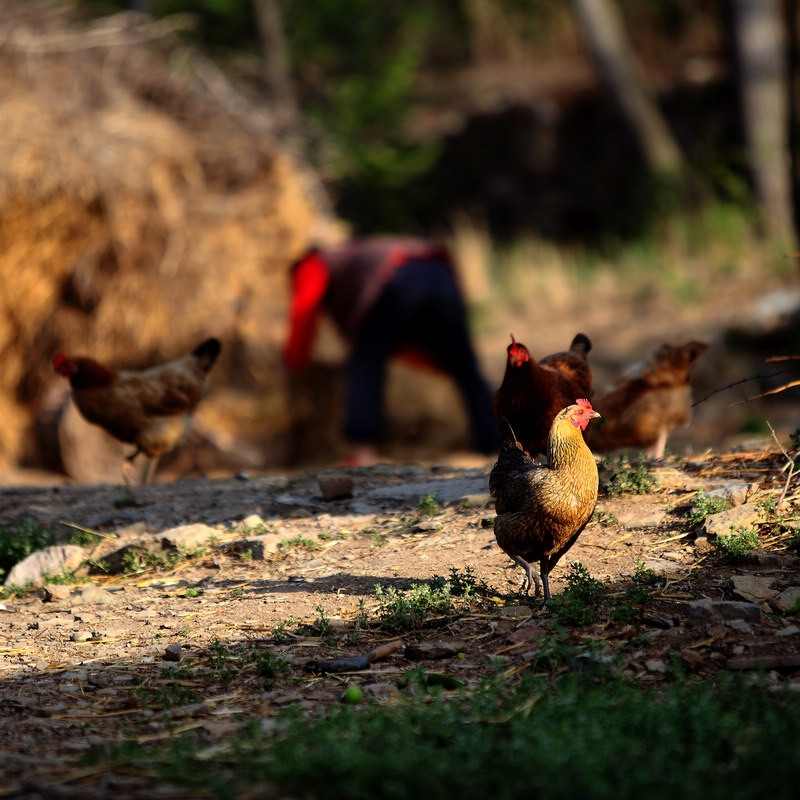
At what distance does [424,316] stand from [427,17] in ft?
40.9

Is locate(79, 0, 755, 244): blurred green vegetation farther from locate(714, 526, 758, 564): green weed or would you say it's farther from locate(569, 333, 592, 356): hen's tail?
locate(714, 526, 758, 564): green weed

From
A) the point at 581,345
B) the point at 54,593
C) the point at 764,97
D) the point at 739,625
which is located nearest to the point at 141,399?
the point at 54,593

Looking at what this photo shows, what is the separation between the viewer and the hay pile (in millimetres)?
8320

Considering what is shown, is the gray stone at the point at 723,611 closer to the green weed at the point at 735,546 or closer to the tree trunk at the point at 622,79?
the green weed at the point at 735,546

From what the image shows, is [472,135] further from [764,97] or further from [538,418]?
[538,418]

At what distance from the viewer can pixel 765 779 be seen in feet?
7.45

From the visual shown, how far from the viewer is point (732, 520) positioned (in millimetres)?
4207

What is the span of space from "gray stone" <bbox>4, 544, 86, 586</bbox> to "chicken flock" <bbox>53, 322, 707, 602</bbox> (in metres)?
1.67

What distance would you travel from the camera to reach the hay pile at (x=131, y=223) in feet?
27.3

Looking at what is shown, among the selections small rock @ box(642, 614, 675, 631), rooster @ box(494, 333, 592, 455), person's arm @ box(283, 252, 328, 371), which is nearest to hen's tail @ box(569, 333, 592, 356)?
rooster @ box(494, 333, 592, 455)

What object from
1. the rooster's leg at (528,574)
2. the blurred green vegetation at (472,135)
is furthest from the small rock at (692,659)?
the blurred green vegetation at (472,135)

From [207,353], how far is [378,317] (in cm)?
186

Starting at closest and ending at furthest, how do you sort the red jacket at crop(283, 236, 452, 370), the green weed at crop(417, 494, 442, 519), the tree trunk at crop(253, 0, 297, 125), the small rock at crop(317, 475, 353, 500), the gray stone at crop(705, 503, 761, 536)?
the gray stone at crop(705, 503, 761, 536) → the green weed at crop(417, 494, 442, 519) → the small rock at crop(317, 475, 353, 500) → the red jacket at crop(283, 236, 452, 370) → the tree trunk at crop(253, 0, 297, 125)

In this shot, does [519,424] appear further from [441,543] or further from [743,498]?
[743,498]
